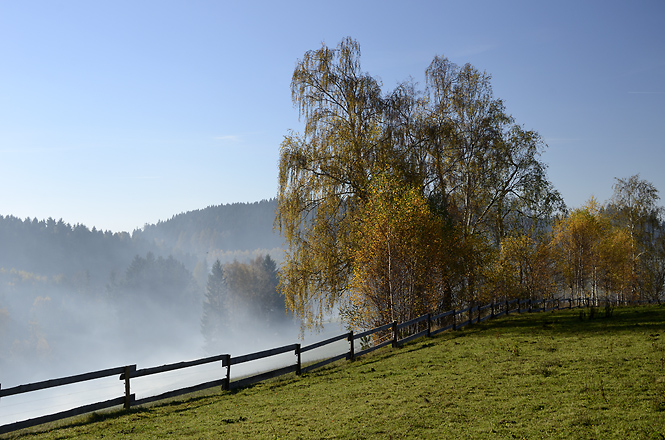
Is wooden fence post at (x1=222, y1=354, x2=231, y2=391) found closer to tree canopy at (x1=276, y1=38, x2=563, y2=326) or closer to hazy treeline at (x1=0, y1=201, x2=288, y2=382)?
tree canopy at (x1=276, y1=38, x2=563, y2=326)

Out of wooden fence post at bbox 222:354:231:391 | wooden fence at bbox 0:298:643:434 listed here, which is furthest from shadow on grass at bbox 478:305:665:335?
wooden fence post at bbox 222:354:231:391

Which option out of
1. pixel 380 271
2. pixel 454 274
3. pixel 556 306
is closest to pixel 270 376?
pixel 380 271

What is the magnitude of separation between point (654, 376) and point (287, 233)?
55.7 ft

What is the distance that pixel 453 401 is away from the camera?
10516 mm

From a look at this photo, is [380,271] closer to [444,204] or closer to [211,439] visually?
[444,204]

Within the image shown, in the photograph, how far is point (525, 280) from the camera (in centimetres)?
4147

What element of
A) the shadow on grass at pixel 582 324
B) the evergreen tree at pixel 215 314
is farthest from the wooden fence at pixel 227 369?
the evergreen tree at pixel 215 314

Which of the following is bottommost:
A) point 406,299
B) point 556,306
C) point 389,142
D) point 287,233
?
point 556,306

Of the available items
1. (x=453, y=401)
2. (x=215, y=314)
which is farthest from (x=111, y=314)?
(x=453, y=401)

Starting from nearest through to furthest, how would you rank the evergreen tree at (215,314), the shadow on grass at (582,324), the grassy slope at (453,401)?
the grassy slope at (453,401)
the shadow on grass at (582,324)
the evergreen tree at (215,314)

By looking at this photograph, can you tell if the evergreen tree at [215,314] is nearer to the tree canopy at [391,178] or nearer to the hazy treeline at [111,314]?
the hazy treeline at [111,314]

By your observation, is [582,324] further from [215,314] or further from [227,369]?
[215,314]

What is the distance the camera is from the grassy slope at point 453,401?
28.2 feet

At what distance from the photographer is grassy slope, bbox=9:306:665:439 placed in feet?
28.2
